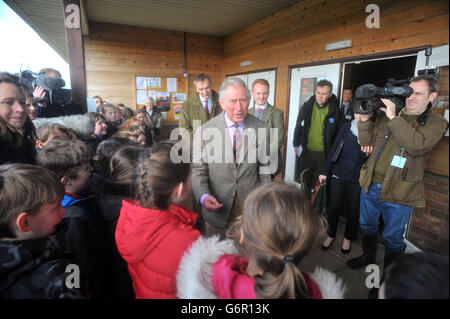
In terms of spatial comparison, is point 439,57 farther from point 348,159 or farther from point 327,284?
point 348,159

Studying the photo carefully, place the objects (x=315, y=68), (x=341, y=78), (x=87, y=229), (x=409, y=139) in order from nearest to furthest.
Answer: (x=409, y=139), (x=87, y=229), (x=341, y=78), (x=315, y=68)

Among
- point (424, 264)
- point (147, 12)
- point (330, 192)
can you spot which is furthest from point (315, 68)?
point (424, 264)

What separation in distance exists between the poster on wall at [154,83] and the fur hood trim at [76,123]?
380 centimetres

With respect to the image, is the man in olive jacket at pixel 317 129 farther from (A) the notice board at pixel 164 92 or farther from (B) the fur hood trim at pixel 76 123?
(A) the notice board at pixel 164 92

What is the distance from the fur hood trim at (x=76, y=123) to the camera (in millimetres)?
1902

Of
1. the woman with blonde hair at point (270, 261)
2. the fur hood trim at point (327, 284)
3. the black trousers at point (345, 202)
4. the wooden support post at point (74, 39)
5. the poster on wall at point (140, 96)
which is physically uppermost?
the wooden support post at point (74, 39)

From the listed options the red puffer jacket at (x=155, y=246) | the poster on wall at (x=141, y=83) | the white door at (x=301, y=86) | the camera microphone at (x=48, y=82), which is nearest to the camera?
the red puffer jacket at (x=155, y=246)

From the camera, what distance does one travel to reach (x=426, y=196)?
0.47m

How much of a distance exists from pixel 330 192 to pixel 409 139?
1.92 meters

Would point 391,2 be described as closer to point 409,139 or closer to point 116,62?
point 409,139

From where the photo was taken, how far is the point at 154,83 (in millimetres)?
5867

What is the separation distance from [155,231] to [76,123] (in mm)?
1701

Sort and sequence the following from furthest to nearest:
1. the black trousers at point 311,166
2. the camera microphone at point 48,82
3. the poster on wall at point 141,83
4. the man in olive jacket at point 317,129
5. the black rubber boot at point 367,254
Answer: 1. the poster on wall at point 141,83
2. the black trousers at point 311,166
3. the man in olive jacket at point 317,129
4. the camera microphone at point 48,82
5. the black rubber boot at point 367,254

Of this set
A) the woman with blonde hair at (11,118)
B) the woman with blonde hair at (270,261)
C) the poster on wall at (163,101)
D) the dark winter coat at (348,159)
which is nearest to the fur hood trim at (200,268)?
the woman with blonde hair at (270,261)
